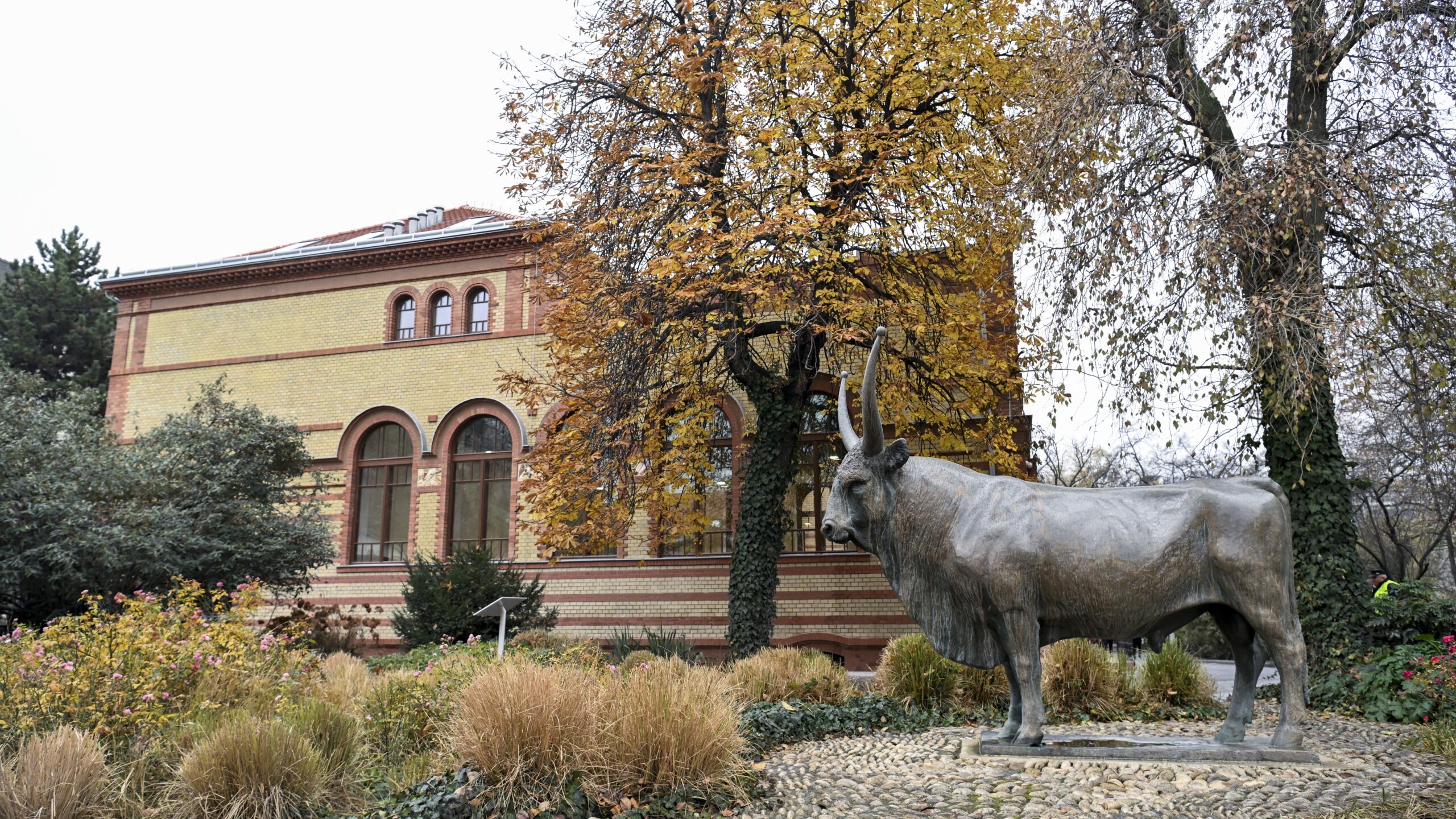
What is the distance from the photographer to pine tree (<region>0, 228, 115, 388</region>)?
33.3 m

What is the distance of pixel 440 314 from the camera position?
897 inches

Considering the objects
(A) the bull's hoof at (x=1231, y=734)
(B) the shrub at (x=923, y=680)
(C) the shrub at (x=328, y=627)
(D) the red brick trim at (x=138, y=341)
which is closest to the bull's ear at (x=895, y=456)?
(A) the bull's hoof at (x=1231, y=734)

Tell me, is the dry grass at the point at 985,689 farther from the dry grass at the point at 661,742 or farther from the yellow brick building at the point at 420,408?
the yellow brick building at the point at 420,408

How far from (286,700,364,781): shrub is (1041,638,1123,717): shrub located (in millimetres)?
6198

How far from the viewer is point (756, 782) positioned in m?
6.10

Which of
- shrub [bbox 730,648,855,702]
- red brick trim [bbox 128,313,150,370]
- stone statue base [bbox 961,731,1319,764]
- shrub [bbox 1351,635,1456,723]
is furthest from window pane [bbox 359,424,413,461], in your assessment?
shrub [bbox 1351,635,1456,723]

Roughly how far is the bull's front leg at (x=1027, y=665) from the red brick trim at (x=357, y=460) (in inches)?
683

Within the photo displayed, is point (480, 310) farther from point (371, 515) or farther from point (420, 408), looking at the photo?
point (371, 515)

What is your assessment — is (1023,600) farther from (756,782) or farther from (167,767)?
(167,767)

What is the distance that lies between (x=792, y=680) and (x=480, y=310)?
49.4 ft

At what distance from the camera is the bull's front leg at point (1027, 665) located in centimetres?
651

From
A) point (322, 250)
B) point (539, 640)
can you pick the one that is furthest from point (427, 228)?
point (539, 640)

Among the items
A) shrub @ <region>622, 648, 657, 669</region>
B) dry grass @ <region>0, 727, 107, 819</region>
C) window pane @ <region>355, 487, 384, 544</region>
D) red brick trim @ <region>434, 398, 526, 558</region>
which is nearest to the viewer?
dry grass @ <region>0, 727, 107, 819</region>

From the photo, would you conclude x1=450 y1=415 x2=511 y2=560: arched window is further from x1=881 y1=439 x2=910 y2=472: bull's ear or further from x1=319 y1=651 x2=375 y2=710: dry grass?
x1=881 y1=439 x2=910 y2=472: bull's ear
